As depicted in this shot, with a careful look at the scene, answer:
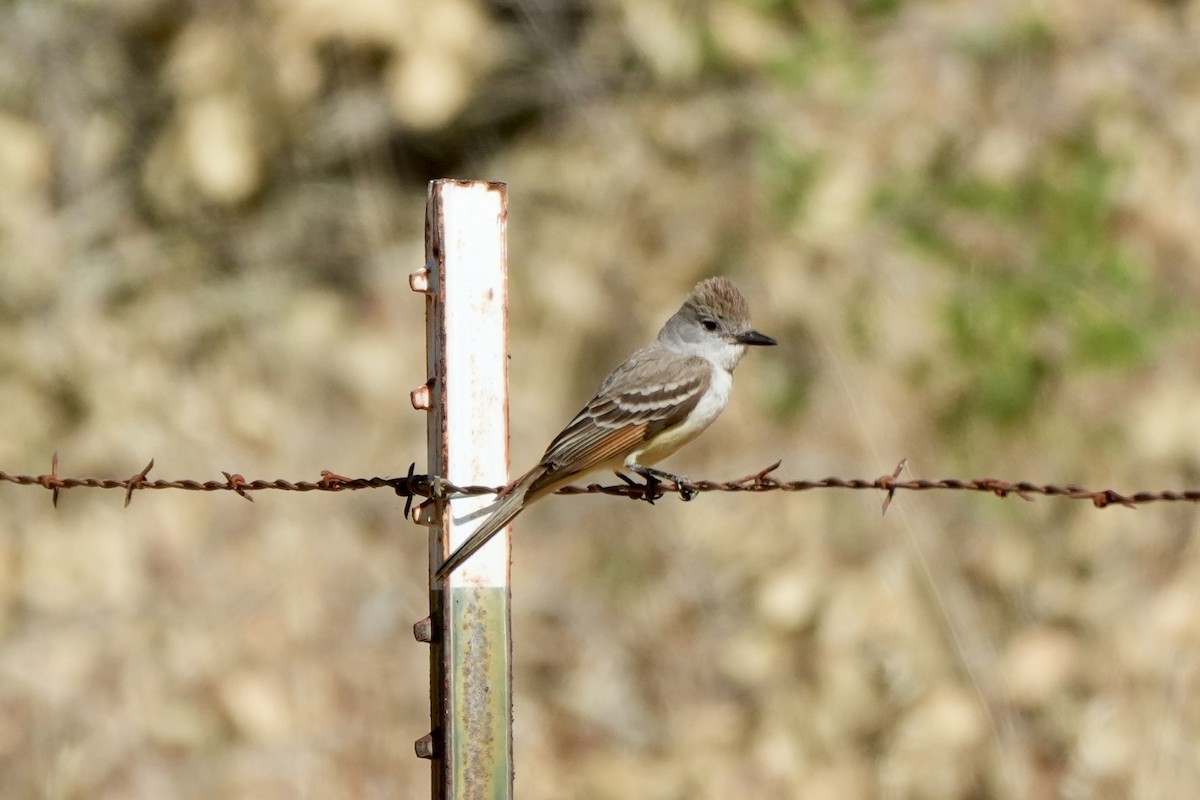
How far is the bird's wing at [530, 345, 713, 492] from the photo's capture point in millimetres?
4758

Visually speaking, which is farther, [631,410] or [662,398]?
[662,398]

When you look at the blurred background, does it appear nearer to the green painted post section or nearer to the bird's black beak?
the bird's black beak

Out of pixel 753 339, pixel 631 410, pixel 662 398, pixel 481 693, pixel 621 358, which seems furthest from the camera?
pixel 621 358

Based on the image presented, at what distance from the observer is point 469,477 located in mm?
3535

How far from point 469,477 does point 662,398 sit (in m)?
1.70

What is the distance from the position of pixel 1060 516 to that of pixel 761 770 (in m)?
1.95

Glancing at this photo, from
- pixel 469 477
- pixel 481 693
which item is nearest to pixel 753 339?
pixel 469 477

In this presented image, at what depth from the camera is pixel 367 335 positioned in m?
9.61

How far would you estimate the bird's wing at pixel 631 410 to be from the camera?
4758mm

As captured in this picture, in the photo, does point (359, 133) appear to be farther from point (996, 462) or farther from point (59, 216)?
point (996, 462)

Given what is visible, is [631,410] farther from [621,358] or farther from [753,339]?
[621,358]

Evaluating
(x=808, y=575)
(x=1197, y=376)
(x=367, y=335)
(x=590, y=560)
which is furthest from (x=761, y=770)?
(x=367, y=335)

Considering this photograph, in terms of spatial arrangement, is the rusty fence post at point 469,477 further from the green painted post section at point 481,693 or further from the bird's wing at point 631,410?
the bird's wing at point 631,410

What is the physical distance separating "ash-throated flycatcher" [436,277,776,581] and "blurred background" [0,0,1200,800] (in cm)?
252
